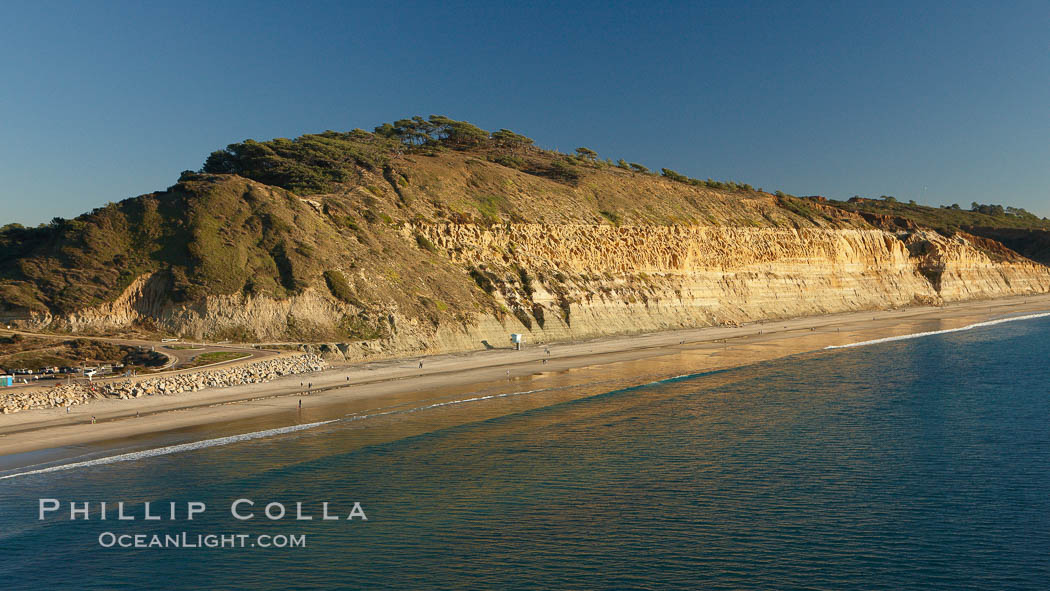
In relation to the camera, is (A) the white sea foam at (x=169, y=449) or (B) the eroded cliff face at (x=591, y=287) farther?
(B) the eroded cliff face at (x=591, y=287)

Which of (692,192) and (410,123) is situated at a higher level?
(410,123)

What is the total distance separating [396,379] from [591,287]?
26.6 metres

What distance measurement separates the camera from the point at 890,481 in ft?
61.4

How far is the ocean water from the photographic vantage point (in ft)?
44.1

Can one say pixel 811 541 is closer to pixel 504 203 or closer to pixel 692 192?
pixel 504 203

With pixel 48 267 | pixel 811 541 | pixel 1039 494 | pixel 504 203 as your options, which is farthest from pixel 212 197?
pixel 1039 494

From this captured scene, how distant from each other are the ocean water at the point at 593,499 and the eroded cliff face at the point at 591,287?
15509mm

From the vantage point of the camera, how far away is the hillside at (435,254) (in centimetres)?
3966

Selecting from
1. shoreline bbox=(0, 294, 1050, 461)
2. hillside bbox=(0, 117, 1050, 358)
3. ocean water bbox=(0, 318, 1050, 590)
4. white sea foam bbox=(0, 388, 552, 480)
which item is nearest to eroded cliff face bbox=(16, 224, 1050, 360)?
hillside bbox=(0, 117, 1050, 358)

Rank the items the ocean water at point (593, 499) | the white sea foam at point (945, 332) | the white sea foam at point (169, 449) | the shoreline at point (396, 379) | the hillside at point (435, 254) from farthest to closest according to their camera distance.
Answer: the white sea foam at point (945, 332) < the hillside at point (435, 254) < the shoreline at point (396, 379) < the white sea foam at point (169, 449) < the ocean water at point (593, 499)

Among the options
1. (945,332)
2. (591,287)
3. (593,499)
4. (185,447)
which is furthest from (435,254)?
(945,332)

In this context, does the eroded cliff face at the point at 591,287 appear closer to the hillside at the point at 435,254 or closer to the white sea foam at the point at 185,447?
the hillside at the point at 435,254

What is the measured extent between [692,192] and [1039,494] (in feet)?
229

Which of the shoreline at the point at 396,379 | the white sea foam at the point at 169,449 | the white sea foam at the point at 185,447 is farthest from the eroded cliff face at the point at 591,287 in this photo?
the white sea foam at the point at 169,449
